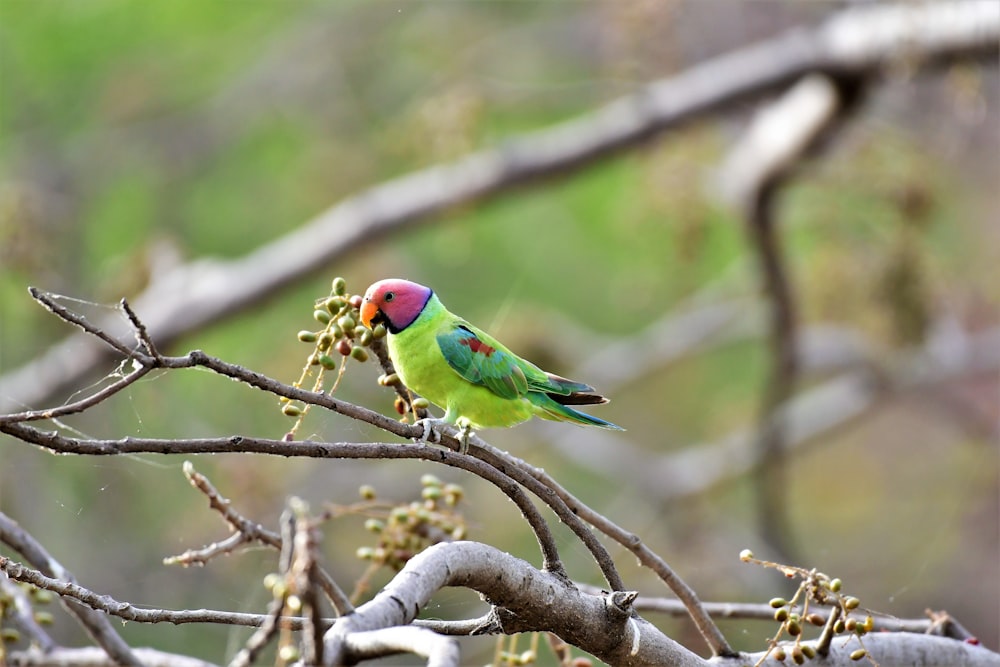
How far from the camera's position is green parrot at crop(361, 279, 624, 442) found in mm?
1705

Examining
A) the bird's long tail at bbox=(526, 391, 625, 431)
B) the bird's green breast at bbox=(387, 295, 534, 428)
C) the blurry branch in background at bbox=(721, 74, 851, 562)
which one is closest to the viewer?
the bird's green breast at bbox=(387, 295, 534, 428)

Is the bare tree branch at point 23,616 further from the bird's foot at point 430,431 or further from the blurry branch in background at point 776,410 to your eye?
the blurry branch in background at point 776,410

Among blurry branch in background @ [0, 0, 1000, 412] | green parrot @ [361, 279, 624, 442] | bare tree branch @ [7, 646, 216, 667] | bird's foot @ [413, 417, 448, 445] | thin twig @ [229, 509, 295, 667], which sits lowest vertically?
thin twig @ [229, 509, 295, 667]

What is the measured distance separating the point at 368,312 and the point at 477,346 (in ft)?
0.86

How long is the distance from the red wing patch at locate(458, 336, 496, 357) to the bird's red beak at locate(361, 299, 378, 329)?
0.19 m

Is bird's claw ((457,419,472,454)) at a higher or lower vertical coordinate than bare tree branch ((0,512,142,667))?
higher

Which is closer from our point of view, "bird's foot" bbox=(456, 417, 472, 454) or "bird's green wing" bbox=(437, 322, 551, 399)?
"bird's foot" bbox=(456, 417, 472, 454)

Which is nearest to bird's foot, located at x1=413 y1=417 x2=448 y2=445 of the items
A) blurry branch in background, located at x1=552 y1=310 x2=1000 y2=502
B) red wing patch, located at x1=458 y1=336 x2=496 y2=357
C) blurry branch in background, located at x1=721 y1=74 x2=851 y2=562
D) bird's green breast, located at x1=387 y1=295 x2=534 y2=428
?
bird's green breast, located at x1=387 y1=295 x2=534 y2=428

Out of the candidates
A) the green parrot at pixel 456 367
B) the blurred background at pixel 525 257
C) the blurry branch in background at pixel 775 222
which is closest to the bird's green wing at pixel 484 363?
the green parrot at pixel 456 367

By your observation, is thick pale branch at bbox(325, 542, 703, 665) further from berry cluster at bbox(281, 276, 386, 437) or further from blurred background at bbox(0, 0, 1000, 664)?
blurred background at bbox(0, 0, 1000, 664)

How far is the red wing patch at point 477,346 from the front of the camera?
5.88 feet

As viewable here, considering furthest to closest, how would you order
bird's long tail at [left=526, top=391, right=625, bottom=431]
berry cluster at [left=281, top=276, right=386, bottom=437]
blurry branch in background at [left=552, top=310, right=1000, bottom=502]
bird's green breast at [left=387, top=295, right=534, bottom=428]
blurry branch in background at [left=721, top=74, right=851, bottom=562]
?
blurry branch in background at [left=552, top=310, right=1000, bottom=502] < blurry branch in background at [left=721, top=74, right=851, bottom=562] < bird's long tail at [left=526, top=391, right=625, bottom=431] < bird's green breast at [left=387, top=295, right=534, bottom=428] < berry cluster at [left=281, top=276, right=386, bottom=437]

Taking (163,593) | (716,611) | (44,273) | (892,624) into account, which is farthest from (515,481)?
(163,593)

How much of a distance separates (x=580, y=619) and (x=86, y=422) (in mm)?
5429
